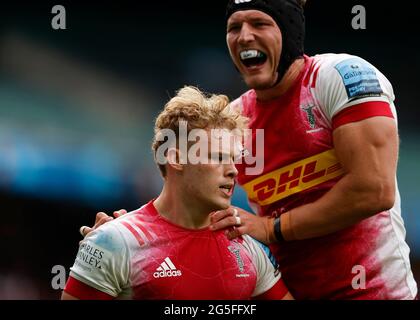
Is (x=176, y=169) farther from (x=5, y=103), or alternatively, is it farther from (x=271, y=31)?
(x=5, y=103)

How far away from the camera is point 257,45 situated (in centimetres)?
413

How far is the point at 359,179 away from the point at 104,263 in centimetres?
129

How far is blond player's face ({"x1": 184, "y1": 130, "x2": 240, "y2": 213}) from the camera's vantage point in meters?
3.64

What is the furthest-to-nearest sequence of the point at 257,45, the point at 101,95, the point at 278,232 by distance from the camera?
the point at 101,95 → the point at 257,45 → the point at 278,232

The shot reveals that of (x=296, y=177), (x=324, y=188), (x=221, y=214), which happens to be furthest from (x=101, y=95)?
(x=221, y=214)

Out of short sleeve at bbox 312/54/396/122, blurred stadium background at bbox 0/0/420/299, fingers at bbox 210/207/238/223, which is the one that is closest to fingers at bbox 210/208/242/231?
fingers at bbox 210/207/238/223

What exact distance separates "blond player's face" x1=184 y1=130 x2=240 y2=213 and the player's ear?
5cm

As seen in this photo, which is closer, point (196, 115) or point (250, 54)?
point (196, 115)

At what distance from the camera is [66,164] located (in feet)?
30.4

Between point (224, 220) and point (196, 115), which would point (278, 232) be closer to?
point (224, 220)

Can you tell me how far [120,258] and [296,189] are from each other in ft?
3.59

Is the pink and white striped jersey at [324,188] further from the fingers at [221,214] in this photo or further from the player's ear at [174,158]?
the player's ear at [174,158]

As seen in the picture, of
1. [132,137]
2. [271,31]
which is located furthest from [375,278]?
[132,137]

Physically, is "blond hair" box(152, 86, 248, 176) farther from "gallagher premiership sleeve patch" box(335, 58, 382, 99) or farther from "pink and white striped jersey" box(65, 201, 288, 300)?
"gallagher premiership sleeve patch" box(335, 58, 382, 99)
